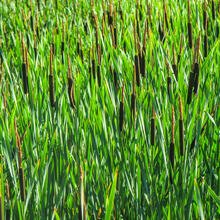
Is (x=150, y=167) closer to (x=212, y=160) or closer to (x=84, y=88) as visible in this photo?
(x=212, y=160)

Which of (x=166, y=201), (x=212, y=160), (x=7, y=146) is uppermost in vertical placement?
(x=7, y=146)

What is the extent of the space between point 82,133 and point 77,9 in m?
2.91

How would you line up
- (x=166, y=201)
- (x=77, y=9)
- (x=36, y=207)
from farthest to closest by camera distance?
(x=77, y=9), (x=166, y=201), (x=36, y=207)

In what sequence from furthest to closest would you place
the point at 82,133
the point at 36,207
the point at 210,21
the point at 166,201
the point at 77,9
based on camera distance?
the point at 77,9, the point at 210,21, the point at 82,133, the point at 166,201, the point at 36,207

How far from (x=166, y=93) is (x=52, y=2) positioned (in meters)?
3.18

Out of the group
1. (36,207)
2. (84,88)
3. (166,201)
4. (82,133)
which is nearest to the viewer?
(36,207)

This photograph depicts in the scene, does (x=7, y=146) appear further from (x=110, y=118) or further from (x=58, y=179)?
(x=110, y=118)

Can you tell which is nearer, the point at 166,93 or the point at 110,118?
the point at 110,118

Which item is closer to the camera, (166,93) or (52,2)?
(166,93)

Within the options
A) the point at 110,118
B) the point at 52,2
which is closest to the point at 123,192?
the point at 110,118

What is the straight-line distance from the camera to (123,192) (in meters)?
1.31

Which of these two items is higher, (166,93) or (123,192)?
(166,93)

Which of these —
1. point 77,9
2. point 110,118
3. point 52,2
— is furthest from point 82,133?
point 52,2

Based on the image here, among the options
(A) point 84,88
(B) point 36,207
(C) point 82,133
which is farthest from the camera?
(A) point 84,88
